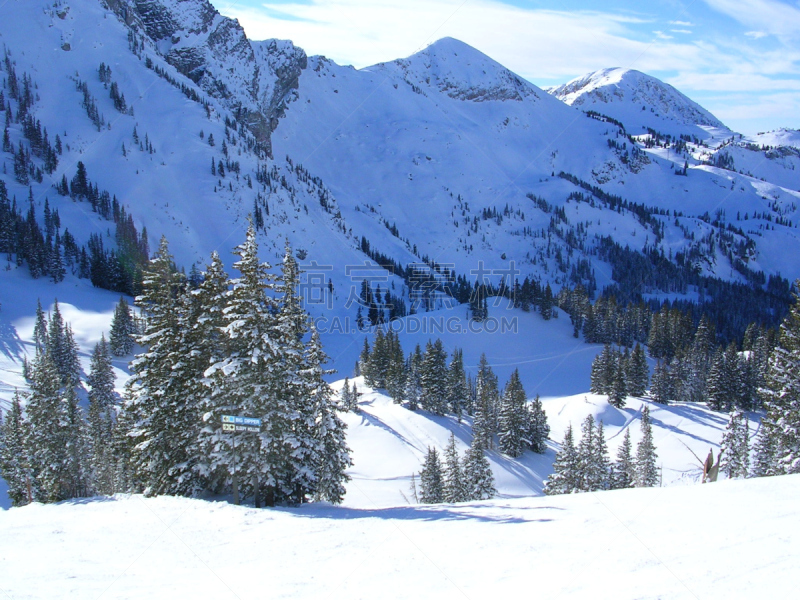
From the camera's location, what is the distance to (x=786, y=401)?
78.4 feet

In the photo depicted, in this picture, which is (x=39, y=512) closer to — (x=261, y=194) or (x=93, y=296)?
(x=93, y=296)

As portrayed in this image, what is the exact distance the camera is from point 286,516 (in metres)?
18.2

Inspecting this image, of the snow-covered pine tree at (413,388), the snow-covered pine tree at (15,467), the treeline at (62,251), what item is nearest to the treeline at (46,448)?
the snow-covered pine tree at (15,467)

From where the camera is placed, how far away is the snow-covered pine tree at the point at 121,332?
93.7 meters

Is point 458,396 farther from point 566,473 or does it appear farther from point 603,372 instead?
point 566,473

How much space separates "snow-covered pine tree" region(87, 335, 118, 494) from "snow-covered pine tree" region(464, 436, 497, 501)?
27483 mm

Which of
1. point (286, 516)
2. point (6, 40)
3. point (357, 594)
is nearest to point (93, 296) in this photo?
point (286, 516)

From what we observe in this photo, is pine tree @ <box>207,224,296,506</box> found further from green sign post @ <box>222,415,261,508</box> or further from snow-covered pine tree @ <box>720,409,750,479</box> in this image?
snow-covered pine tree @ <box>720,409,750,479</box>

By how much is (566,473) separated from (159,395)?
103ft

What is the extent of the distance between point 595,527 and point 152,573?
1162cm

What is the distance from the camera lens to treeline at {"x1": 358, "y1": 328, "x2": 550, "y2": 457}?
6303 cm

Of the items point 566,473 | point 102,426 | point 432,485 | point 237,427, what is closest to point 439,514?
point 237,427

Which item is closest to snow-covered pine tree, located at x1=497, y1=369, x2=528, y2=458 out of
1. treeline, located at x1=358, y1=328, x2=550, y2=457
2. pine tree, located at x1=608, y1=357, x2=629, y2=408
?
treeline, located at x1=358, y1=328, x2=550, y2=457

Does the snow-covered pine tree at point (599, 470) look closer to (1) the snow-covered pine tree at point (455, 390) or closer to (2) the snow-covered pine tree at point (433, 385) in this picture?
(2) the snow-covered pine tree at point (433, 385)
